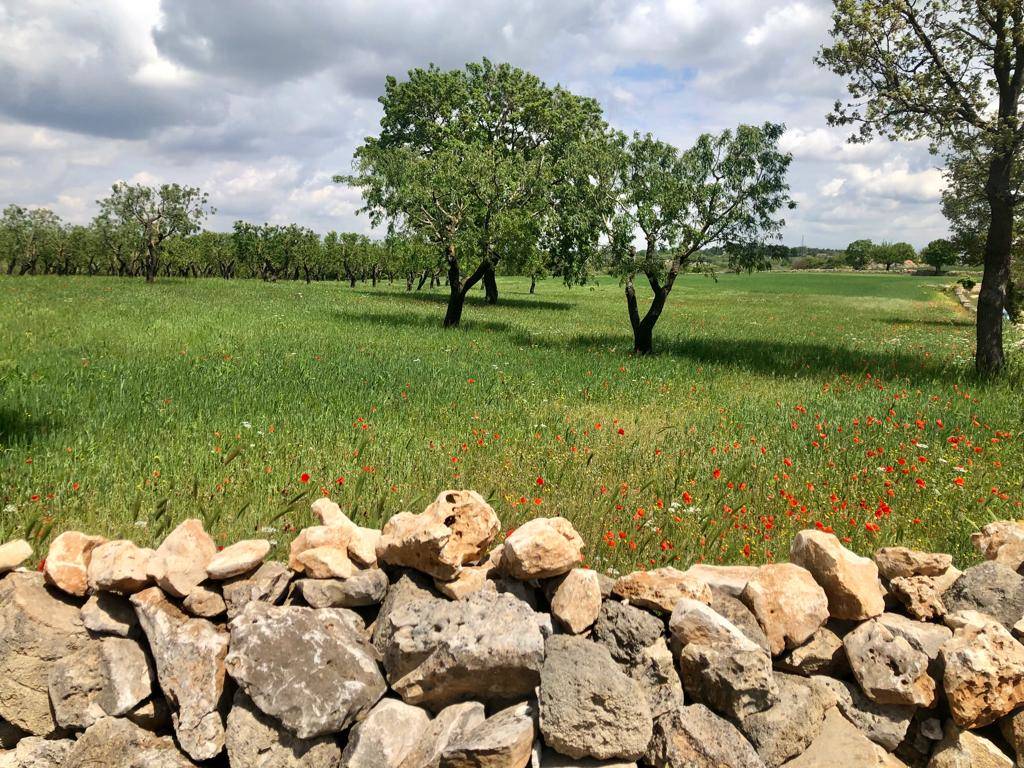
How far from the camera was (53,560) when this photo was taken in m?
4.17

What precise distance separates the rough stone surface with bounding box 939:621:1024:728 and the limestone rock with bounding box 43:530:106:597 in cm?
539

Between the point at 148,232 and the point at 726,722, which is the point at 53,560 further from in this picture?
the point at 148,232

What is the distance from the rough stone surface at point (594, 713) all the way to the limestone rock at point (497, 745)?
13 centimetres

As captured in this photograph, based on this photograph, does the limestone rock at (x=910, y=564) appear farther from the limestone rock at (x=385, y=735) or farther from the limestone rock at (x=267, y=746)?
the limestone rock at (x=267, y=746)

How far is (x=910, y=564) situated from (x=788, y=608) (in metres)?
1.00

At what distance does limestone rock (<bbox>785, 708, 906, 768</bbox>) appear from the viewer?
3627 millimetres

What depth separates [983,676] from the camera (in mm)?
3623

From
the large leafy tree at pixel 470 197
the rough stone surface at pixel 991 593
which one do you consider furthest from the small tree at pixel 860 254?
the rough stone surface at pixel 991 593

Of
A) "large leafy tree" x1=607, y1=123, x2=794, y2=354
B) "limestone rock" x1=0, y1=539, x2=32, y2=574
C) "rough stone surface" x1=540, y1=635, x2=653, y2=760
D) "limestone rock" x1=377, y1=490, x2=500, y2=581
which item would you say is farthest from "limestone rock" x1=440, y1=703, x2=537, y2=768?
"large leafy tree" x1=607, y1=123, x2=794, y2=354

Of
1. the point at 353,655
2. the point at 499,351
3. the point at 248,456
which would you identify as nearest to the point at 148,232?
the point at 499,351

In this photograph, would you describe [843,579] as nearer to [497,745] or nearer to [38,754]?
[497,745]

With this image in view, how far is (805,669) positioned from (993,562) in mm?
1568

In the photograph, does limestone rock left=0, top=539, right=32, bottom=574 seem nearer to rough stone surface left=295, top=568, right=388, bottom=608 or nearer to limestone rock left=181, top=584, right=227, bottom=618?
limestone rock left=181, top=584, right=227, bottom=618

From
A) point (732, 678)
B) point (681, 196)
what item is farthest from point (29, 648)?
point (681, 196)
